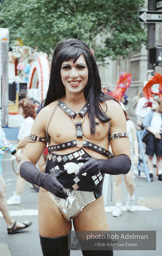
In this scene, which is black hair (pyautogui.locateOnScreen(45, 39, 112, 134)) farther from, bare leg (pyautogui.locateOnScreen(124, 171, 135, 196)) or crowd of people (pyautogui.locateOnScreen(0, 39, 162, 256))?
bare leg (pyautogui.locateOnScreen(124, 171, 135, 196))

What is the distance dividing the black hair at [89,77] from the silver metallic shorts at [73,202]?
383mm

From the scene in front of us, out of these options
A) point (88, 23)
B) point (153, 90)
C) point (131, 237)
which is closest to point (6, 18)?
point (88, 23)

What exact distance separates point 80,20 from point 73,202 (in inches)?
605

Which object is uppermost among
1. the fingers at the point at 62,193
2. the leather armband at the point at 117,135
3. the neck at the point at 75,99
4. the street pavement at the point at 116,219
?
the neck at the point at 75,99

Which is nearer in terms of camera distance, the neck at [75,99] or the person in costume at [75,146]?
the person in costume at [75,146]

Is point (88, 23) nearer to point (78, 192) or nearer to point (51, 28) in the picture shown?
point (51, 28)

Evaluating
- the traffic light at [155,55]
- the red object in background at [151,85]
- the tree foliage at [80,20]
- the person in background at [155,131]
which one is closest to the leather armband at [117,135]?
the red object in background at [151,85]

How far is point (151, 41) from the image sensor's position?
10.9 metres

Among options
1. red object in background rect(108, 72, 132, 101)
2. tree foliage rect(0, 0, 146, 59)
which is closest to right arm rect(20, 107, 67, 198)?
red object in background rect(108, 72, 132, 101)

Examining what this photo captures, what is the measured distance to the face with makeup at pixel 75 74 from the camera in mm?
2580

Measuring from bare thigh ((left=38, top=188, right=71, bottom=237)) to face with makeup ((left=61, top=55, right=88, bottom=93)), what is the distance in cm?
67

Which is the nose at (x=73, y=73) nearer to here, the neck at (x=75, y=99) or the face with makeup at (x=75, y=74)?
the face with makeup at (x=75, y=74)

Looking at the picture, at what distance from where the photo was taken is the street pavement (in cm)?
465

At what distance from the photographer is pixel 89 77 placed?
2.67 meters
